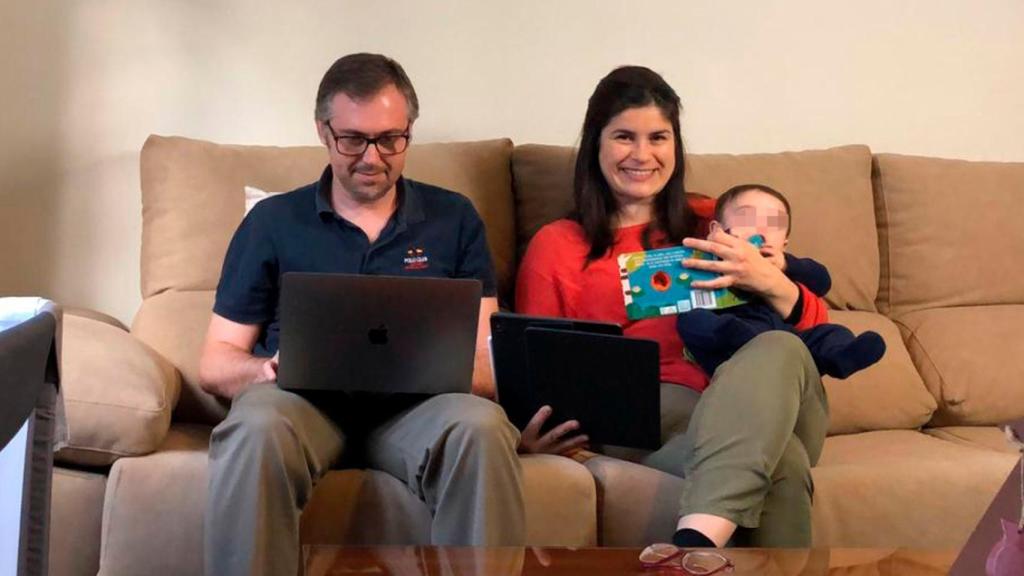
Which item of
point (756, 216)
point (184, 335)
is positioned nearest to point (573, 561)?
point (756, 216)

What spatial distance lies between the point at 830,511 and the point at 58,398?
1.27 m

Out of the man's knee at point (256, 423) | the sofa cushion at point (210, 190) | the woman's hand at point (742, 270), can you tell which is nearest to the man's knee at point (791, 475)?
the woman's hand at point (742, 270)

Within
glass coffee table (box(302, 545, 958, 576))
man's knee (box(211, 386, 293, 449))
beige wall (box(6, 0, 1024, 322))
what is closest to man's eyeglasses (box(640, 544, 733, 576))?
glass coffee table (box(302, 545, 958, 576))

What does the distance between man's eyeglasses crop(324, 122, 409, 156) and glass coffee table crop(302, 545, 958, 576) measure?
83cm

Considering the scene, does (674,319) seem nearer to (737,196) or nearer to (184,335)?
(737,196)

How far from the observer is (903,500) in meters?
1.91

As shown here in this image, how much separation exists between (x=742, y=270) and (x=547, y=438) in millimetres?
466

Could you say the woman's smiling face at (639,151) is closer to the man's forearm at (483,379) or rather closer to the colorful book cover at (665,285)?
the colorful book cover at (665,285)

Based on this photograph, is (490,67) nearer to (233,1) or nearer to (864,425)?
(233,1)

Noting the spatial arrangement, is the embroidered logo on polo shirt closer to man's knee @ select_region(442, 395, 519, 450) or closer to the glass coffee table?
man's knee @ select_region(442, 395, 519, 450)

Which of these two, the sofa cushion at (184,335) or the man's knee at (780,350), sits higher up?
the man's knee at (780,350)

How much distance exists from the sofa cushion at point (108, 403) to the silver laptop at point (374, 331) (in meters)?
0.22

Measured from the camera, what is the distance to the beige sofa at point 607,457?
1.79 metres

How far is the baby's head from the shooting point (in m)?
2.14
